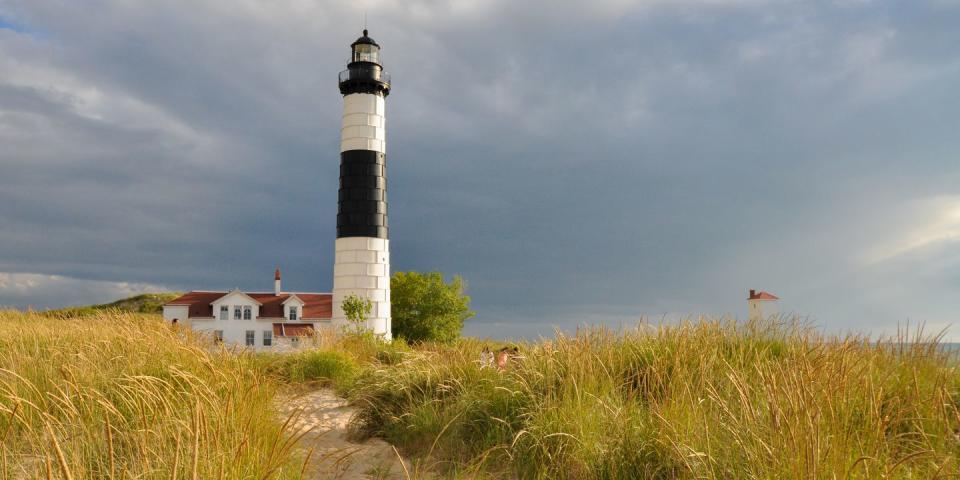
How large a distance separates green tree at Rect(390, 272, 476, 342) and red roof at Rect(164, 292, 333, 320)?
3896 millimetres

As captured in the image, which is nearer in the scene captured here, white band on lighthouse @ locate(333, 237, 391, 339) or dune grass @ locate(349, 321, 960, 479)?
dune grass @ locate(349, 321, 960, 479)

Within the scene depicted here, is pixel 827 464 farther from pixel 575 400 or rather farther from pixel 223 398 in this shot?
pixel 223 398

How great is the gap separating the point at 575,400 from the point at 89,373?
517 cm

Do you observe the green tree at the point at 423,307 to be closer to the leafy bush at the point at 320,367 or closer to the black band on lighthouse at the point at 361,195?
the black band on lighthouse at the point at 361,195

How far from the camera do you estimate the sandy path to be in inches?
249

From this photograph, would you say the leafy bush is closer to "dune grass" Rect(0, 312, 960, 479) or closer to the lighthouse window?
"dune grass" Rect(0, 312, 960, 479)

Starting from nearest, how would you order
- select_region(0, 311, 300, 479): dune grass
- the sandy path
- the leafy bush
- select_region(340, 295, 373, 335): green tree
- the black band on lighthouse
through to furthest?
select_region(0, 311, 300, 479): dune grass, the sandy path, the leafy bush, select_region(340, 295, 373, 335): green tree, the black band on lighthouse

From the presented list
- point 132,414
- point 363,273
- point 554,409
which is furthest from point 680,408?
point 363,273

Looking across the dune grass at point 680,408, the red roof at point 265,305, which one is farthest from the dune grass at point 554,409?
the red roof at point 265,305

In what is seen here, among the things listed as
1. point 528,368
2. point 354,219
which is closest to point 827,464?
point 528,368

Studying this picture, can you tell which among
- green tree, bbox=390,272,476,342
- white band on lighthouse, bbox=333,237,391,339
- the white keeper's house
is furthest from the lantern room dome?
green tree, bbox=390,272,476,342

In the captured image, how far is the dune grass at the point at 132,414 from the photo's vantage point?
420 cm

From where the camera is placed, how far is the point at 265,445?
553 centimetres

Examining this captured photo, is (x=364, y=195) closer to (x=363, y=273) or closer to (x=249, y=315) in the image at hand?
(x=363, y=273)
